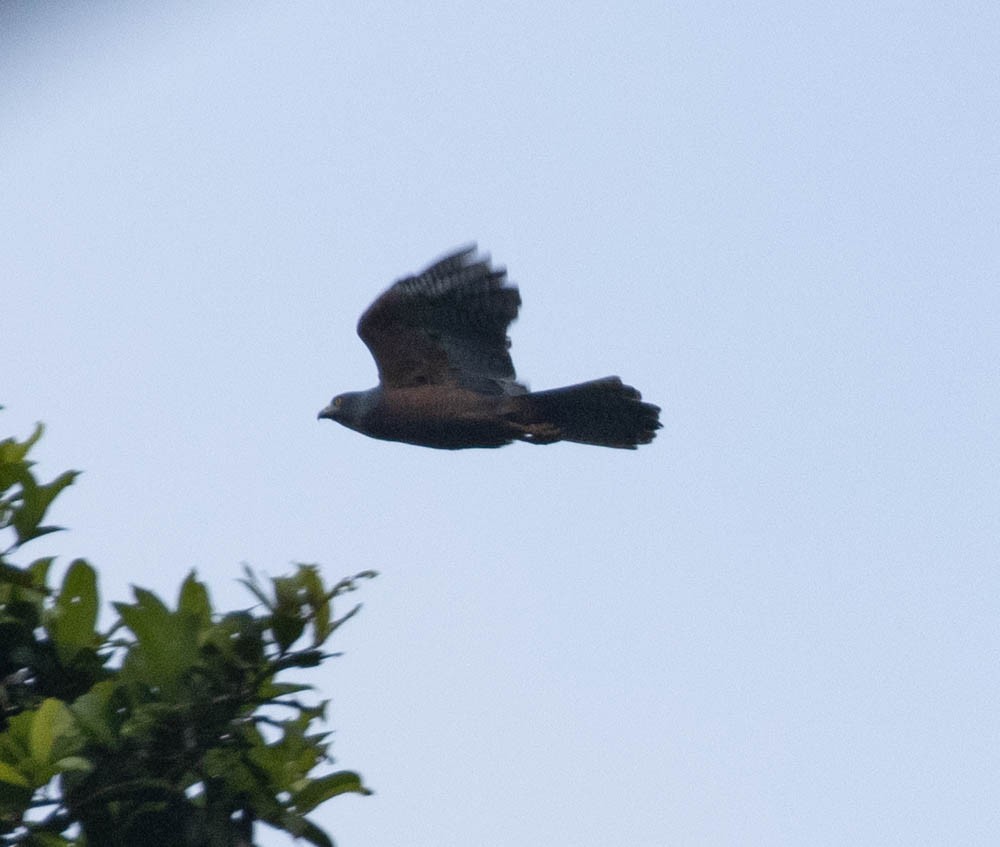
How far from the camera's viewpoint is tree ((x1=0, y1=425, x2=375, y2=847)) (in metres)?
3.62

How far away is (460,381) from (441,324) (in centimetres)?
33

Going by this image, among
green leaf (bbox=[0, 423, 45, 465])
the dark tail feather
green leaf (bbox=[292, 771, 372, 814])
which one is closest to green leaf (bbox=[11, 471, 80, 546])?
green leaf (bbox=[0, 423, 45, 465])

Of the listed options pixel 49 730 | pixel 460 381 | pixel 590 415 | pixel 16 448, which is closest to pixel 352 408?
pixel 460 381

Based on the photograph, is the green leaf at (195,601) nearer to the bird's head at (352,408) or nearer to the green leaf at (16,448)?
the green leaf at (16,448)

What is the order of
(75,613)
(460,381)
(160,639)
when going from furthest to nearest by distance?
1. (460,381)
2. (75,613)
3. (160,639)

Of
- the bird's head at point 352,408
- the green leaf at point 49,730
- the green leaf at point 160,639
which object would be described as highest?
the bird's head at point 352,408

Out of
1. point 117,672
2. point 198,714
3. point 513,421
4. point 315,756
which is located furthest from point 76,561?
point 513,421

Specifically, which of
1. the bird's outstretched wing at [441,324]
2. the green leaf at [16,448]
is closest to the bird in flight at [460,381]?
the bird's outstretched wing at [441,324]

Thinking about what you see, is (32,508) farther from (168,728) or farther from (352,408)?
(352,408)

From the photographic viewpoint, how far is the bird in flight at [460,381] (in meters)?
7.67

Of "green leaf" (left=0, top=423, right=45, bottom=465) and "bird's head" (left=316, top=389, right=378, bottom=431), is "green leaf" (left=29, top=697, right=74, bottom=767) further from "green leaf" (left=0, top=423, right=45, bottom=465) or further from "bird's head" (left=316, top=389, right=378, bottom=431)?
"bird's head" (left=316, top=389, right=378, bottom=431)

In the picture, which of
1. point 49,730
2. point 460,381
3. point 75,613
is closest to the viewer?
point 49,730

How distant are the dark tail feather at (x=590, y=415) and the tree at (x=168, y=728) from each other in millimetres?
4019

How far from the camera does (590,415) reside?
796 centimetres
